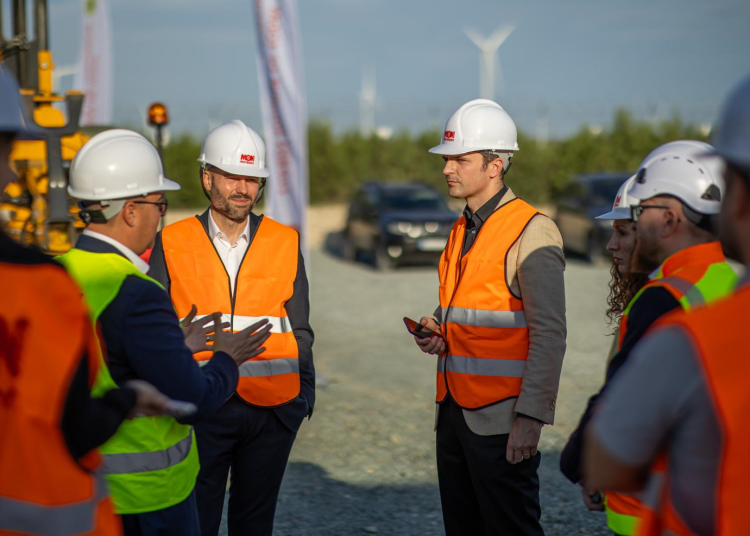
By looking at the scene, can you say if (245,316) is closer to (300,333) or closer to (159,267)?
(300,333)

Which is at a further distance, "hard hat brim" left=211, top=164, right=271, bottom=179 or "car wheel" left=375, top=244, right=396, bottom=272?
"car wheel" left=375, top=244, right=396, bottom=272

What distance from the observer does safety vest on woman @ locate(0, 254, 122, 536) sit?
67.7 inches

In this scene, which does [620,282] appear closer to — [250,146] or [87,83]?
[250,146]

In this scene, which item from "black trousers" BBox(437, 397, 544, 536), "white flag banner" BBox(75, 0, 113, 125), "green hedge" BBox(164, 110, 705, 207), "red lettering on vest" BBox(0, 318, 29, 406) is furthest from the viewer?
"green hedge" BBox(164, 110, 705, 207)

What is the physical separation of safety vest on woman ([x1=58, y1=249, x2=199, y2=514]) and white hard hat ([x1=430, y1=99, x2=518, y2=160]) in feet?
6.06

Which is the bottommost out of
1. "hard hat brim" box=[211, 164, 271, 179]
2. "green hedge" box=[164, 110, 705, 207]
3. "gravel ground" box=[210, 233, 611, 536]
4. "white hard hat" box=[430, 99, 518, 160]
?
"gravel ground" box=[210, 233, 611, 536]

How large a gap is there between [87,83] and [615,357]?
14275 mm

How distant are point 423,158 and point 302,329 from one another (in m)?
33.2

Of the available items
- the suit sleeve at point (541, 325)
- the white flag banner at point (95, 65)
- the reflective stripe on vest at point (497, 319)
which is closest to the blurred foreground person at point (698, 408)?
the suit sleeve at point (541, 325)

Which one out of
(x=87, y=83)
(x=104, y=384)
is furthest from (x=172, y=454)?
(x=87, y=83)

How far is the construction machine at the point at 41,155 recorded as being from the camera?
705 centimetres

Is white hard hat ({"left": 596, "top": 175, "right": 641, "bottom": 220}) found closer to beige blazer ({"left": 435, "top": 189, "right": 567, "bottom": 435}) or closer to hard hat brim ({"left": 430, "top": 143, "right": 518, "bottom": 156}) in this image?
beige blazer ({"left": 435, "top": 189, "right": 567, "bottom": 435})

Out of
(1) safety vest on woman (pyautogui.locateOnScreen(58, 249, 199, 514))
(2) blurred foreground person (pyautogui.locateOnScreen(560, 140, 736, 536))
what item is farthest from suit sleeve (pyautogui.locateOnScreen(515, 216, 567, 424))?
(1) safety vest on woman (pyautogui.locateOnScreen(58, 249, 199, 514))

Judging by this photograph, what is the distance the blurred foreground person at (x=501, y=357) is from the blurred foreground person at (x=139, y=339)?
1.09 meters
